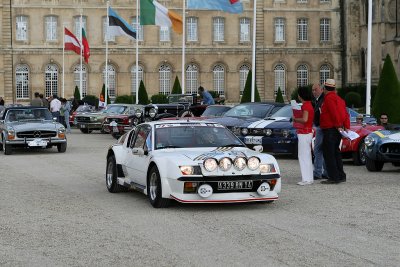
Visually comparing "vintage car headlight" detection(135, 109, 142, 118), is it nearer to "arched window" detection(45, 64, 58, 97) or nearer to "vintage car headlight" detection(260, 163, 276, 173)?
"vintage car headlight" detection(260, 163, 276, 173)

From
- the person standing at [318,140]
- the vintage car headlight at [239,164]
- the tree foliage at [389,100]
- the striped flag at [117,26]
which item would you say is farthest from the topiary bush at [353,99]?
the vintage car headlight at [239,164]

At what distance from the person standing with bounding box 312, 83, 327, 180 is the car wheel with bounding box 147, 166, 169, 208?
13.1 feet

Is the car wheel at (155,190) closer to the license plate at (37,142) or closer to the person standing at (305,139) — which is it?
the person standing at (305,139)

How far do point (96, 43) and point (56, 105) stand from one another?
31249 millimetres

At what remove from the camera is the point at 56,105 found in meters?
35.8

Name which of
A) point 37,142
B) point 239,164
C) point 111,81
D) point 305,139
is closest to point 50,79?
point 111,81

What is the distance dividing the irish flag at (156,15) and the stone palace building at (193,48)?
27.7 m

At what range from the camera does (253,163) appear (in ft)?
38.1

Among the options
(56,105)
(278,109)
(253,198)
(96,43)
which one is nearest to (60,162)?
(278,109)

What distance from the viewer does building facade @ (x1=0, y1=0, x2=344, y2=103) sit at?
65.8 m

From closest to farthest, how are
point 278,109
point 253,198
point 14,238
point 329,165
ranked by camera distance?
1. point 14,238
2. point 253,198
3. point 329,165
4. point 278,109

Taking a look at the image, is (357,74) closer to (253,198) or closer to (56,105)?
(56,105)

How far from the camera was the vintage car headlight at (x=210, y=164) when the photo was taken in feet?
37.3

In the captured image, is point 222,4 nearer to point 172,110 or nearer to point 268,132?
point 172,110
